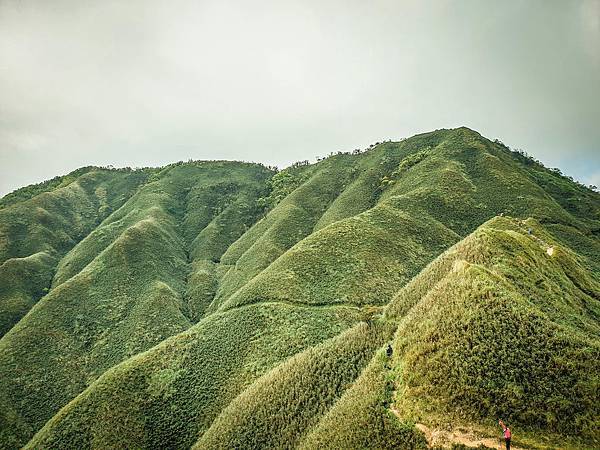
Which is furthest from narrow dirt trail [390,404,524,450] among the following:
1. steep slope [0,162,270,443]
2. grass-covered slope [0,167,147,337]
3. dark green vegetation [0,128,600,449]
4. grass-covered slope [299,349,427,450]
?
grass-covered slope [0,167,147,337]

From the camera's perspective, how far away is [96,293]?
7350 centimetres

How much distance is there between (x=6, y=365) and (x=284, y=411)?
50400mm

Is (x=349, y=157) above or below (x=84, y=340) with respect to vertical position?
above

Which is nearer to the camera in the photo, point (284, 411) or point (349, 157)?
point (284, 411)

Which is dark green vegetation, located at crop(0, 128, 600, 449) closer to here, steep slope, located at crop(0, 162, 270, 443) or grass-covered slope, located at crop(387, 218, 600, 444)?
grass-covered slope, located at crop(387, 218, 600, 444)

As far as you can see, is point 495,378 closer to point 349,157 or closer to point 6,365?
point 6,365

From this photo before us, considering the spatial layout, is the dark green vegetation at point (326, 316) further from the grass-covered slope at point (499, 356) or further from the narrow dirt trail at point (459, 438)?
the narrow dirt trail at point (459, 438)

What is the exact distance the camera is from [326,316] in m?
50.5

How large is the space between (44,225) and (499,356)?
137 meters

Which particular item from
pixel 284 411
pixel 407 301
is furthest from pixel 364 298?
pixel 284 411

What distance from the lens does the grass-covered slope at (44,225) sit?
3307 inches

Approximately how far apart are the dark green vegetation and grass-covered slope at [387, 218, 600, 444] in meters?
0.12

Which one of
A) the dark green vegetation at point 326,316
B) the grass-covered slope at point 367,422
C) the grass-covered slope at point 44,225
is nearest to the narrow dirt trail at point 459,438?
the dark green vegetation at point 326,316

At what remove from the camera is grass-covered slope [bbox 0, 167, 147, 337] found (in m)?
84.0
